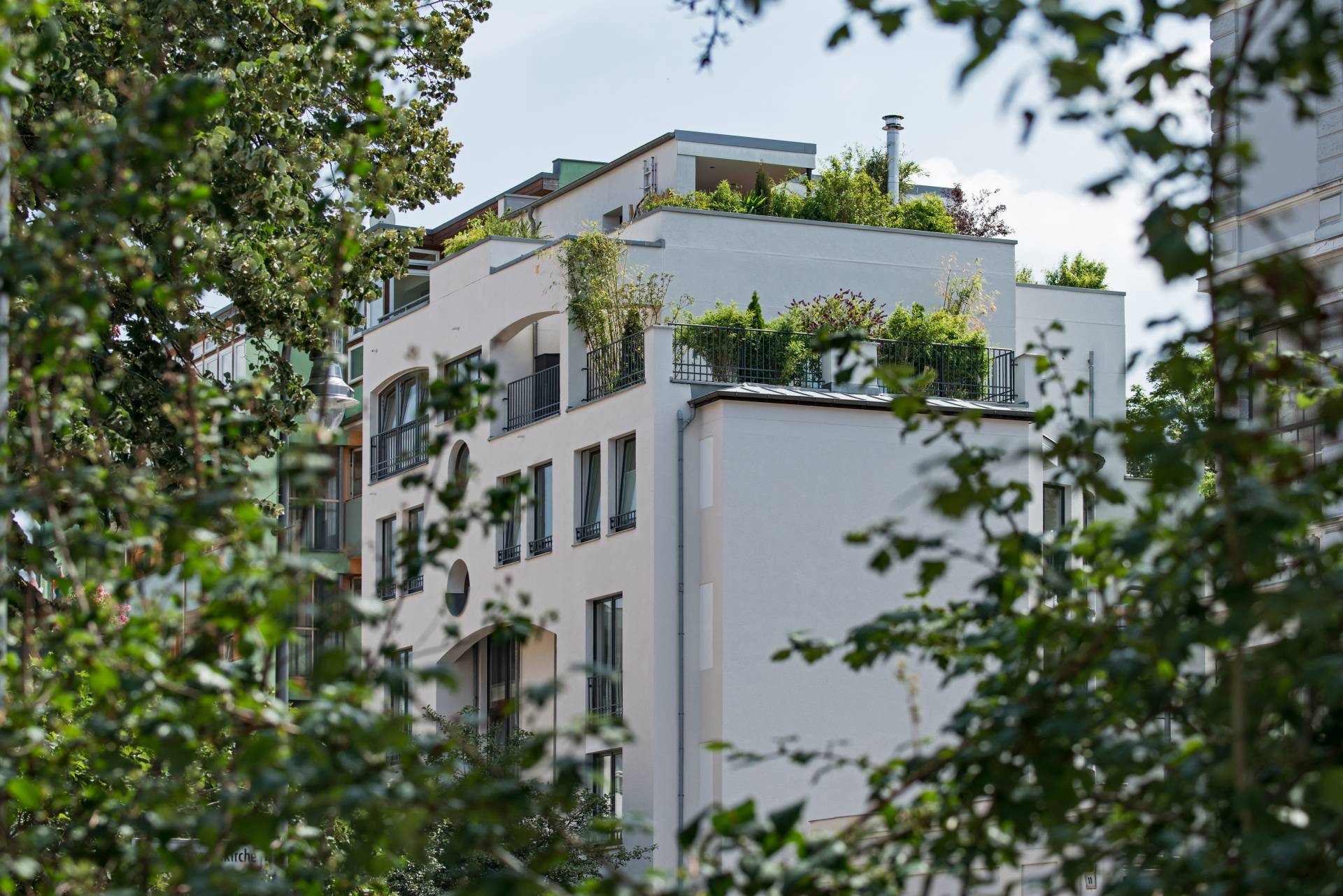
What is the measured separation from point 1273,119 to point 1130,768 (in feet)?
75.3

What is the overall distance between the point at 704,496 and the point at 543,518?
4924 millimetres

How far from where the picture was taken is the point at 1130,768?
422cm

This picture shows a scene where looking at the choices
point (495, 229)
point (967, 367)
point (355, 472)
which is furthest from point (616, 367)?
point (355, 472)

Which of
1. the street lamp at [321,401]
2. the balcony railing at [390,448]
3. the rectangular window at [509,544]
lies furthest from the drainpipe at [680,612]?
the street lamp at [321,401]

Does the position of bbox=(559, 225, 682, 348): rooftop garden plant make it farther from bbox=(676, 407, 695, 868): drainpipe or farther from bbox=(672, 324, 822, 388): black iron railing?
bbox=(676, 407, 695, 868): drainpipe

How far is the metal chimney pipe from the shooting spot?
4488 centimetres

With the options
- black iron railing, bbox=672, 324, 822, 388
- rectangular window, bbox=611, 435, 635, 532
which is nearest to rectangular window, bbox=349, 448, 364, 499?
rectangular window, bbox=611, 435, 635, 532

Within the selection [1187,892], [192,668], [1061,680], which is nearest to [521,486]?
[192,668]

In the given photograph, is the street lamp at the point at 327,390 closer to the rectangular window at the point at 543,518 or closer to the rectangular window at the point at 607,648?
the rectangular window at the point at 607,648

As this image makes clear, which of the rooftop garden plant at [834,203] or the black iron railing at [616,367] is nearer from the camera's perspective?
the black iron railing at [616,367]

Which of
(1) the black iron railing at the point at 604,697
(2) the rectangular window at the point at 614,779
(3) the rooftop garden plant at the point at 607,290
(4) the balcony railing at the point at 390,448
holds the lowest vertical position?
(2) the rectangular window at the point at 614,779

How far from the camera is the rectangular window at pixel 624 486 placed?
115 ft

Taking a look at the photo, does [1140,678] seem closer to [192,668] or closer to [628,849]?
[192,668]

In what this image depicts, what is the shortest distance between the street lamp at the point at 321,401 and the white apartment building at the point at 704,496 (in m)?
10.4
